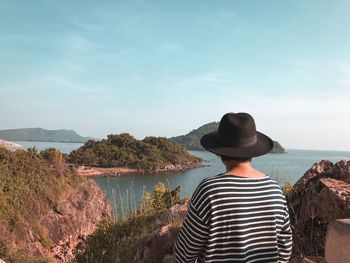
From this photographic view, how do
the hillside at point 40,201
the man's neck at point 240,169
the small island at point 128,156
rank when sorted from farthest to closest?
the small island at point 128,156 < the hillside at point 40,201 < the man's neck at point 240,169

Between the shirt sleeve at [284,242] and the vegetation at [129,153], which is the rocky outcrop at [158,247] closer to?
the shirt sleeve at [284,242]

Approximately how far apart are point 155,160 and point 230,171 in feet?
277

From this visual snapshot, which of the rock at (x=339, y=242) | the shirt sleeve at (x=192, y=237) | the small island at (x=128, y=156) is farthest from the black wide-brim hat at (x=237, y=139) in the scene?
the small island at (x=128, y=156)

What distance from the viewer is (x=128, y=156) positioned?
85062 mm

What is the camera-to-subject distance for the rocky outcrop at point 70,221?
55.0 ft

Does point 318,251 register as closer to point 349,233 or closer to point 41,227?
point 349,233

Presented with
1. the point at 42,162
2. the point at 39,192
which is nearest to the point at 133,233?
the point at 39,192

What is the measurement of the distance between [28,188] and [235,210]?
18668mm

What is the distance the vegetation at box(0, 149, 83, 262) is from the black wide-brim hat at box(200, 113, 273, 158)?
47.9ft

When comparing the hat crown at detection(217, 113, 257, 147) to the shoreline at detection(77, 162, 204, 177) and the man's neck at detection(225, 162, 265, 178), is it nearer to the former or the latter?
the man's neck at detection(225, 162, 265, 178)

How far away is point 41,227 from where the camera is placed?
17.9m

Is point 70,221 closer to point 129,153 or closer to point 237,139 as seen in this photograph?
point 237,139

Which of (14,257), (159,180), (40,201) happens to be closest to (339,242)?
(14,257)

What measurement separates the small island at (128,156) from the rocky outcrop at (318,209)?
6931 cm
